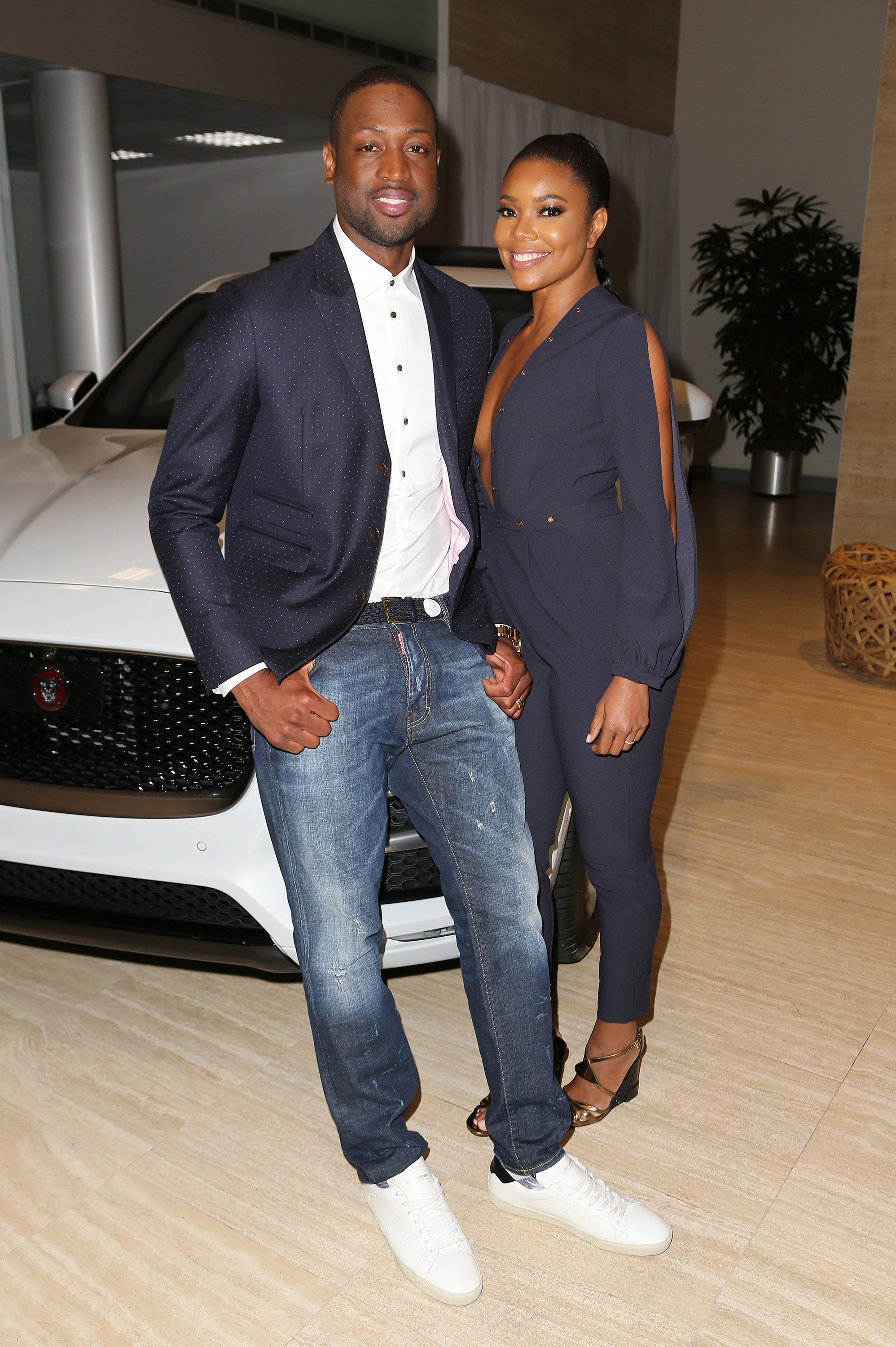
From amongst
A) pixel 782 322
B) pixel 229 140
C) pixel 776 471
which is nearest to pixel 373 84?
pixel 229 140

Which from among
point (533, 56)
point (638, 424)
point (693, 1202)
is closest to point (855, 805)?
point (693, 1202)

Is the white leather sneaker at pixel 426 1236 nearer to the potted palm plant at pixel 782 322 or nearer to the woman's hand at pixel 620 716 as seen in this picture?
the woman's hand at pixel 620 716

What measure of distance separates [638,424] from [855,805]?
6.39 ft

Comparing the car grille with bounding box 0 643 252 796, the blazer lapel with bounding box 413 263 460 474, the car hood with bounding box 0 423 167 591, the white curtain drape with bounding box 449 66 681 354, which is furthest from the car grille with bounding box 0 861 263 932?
the white curtain drape with bounding box 449 66 681 354

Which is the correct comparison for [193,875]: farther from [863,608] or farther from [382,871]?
[863,608]

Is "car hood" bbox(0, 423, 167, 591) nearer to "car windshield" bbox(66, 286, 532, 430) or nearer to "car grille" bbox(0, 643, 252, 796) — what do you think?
"car grille" bbox(0, 643, 252, 796)

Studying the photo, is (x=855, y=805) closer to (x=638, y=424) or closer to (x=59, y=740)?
(x=638, y=424)

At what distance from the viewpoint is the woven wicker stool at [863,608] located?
409cm

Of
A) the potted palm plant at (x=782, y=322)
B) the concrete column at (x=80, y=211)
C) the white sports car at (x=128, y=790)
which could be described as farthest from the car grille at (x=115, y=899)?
the potted palm plant at (x=782, y=322)

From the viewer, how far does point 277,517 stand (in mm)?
1370

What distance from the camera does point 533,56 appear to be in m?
8.05

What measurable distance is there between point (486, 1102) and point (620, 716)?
72 cm

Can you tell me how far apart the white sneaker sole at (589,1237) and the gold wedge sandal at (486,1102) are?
0.40ft

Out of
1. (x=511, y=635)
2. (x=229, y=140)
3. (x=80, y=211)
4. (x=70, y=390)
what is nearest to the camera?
(x=511, y=635)
